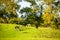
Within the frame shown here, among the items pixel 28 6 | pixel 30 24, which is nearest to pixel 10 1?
pixel 28 6

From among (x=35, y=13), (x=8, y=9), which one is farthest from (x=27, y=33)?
(x=8, y=9)

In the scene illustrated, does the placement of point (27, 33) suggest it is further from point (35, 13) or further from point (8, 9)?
point (8, 9)

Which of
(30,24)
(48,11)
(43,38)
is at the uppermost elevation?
(48,11)

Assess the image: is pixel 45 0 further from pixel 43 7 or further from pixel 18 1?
pixel 18 1

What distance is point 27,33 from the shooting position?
3.17m

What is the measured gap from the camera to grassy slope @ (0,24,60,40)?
3147mm

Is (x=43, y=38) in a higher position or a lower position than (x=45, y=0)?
lower

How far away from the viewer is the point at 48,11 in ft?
10.7

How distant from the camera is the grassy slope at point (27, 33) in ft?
10.3

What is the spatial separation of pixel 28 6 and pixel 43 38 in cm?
65

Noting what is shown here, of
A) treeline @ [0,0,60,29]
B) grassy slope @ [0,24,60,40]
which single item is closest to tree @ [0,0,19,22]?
treeline @ [0,0,60,29]

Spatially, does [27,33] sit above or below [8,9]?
below

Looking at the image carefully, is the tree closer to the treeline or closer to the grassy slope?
the treeline

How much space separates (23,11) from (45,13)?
410 millimetres
